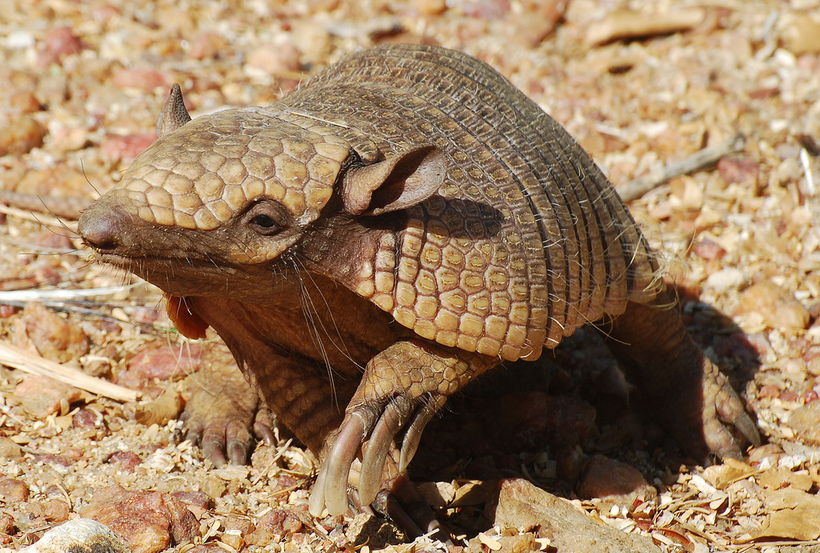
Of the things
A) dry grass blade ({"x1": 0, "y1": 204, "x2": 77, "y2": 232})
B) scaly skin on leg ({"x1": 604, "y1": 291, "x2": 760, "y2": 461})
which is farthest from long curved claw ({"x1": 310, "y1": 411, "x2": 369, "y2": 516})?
dry grass blade ({"x1": 0, "y1": 204, "x2": 77, "y2": 232})

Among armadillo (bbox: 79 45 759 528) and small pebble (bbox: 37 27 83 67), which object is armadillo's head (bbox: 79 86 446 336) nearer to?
armadillo (bbox: 79 45 759 528)

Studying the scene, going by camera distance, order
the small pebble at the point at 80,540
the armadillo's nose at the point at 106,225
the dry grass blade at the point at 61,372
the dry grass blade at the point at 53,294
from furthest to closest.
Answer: the dry grass blade at the point at 53,294
the dry grass blade at the point at 61,372
the small pebble at the point at 80,540
the armadillo's nose at the point at 106,225

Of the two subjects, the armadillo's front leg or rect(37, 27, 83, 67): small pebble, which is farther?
rect(37, 27, 83, 67): small pebble

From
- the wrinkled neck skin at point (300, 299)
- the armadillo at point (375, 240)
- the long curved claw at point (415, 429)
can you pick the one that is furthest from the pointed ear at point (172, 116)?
the long curved claw at point (415, 429)

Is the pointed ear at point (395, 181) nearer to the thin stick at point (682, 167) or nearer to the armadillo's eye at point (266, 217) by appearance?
the armadillo's eye at point (266, 217)

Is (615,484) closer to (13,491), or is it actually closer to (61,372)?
(13,491)

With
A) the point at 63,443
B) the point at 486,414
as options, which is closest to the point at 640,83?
the point at 486,414

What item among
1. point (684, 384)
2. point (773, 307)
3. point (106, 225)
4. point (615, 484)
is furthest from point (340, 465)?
point (773, 307)
